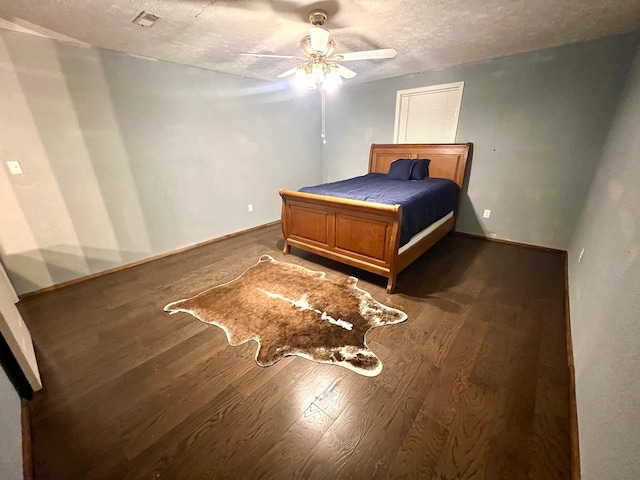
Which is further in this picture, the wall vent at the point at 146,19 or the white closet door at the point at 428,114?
the white closet door at the point at 428,114

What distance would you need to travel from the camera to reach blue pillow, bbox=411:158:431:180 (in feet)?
11.5

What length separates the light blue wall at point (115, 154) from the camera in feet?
7.18

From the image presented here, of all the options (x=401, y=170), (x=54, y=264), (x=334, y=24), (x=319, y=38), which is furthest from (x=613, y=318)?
(x=54, y=264)

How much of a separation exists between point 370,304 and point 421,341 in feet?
1.67

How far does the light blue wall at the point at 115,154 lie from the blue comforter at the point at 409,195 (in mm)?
1499

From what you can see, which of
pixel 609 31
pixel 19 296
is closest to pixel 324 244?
pixel 19 296

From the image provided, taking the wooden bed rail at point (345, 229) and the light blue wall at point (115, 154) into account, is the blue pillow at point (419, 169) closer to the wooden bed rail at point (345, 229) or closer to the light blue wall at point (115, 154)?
the wooden bed rail at point (345, 229)

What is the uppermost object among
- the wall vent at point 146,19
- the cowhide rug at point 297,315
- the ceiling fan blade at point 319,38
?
the wall vent at point 146,19

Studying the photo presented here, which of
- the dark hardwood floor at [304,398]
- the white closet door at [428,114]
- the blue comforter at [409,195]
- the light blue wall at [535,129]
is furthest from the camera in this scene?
the white closet door at [428,114]

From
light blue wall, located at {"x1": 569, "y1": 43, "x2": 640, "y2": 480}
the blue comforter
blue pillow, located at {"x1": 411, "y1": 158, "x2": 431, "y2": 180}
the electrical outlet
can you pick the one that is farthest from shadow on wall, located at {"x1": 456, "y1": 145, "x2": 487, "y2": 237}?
the electrical outlet

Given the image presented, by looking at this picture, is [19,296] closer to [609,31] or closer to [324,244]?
[324,244]

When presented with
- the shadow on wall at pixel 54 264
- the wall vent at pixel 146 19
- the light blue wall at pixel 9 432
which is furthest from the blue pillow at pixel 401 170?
the light blue wall at pixel 9 432

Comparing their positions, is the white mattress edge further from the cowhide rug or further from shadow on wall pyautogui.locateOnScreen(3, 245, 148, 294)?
shadow on wall pyautogui.locateOnScreen(3, 245, 148, 294)

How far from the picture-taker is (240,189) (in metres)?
3.83
